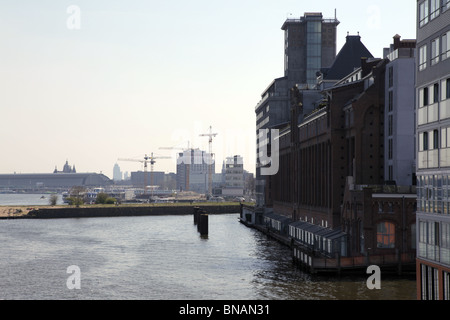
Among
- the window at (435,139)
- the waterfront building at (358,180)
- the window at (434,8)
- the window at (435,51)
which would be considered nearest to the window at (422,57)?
the window at (435,51)

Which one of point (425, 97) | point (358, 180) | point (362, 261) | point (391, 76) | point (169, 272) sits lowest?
point (169, 272)

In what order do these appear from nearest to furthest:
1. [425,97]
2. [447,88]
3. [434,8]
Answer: [447,88]
[434,8]
[425,97]

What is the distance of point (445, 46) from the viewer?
39.0m

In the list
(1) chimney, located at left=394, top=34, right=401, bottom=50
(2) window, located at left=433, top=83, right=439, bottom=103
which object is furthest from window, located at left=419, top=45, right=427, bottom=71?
(1) chimney, located at left=394, top=34, right=401, bottom=50

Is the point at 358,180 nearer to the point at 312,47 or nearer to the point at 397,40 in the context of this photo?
the point at 397,40

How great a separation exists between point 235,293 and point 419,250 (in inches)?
882

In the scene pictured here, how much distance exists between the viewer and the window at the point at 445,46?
126ft

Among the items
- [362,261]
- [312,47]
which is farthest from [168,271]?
[312,47]

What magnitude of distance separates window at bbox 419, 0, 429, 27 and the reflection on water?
80.7 ft

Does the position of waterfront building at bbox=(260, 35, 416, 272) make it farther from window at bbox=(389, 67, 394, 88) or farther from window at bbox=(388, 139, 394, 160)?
window at bbox=(388, 139, 394, 160)

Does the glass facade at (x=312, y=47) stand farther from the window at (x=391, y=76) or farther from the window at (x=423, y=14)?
the window at (x=423, y=14)

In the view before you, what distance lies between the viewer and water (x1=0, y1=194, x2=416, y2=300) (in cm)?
Result: 5925

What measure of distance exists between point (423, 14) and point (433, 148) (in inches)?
367
